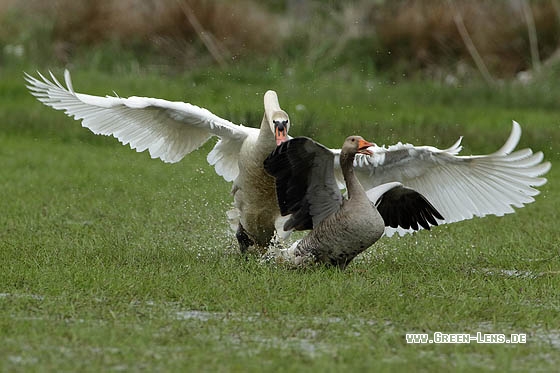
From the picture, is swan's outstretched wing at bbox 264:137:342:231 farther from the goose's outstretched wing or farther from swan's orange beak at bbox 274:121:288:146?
the goose's outstretched wing

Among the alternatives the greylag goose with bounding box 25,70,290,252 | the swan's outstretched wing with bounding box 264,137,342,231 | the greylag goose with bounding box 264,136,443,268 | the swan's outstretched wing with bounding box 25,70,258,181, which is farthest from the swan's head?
the swan's outstretched wing with bounding box 25,70,258,181

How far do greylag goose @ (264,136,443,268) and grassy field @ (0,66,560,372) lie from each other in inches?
8.1

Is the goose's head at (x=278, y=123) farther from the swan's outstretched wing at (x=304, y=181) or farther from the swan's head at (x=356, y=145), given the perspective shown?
the swan's head at (x=356, y=145)

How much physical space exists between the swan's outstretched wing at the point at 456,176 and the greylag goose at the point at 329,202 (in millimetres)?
236

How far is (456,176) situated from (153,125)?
2385 millimetres

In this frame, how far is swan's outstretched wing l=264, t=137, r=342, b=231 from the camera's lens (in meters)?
7.41

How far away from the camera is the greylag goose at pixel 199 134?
8164 millimetres

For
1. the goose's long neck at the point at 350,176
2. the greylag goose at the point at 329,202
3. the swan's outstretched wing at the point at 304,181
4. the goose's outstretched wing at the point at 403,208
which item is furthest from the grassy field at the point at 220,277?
the goose's long neck at the point at 350,176

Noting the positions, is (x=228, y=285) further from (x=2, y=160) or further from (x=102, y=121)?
(x=2, y=160)

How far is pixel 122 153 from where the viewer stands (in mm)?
14125

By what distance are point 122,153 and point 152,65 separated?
4.86 metres

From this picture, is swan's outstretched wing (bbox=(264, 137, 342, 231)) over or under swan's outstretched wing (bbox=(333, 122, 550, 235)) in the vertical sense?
under

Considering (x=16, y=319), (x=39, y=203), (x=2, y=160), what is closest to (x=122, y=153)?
(x=2, y=160)

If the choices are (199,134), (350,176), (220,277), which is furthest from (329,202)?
(199,134)
